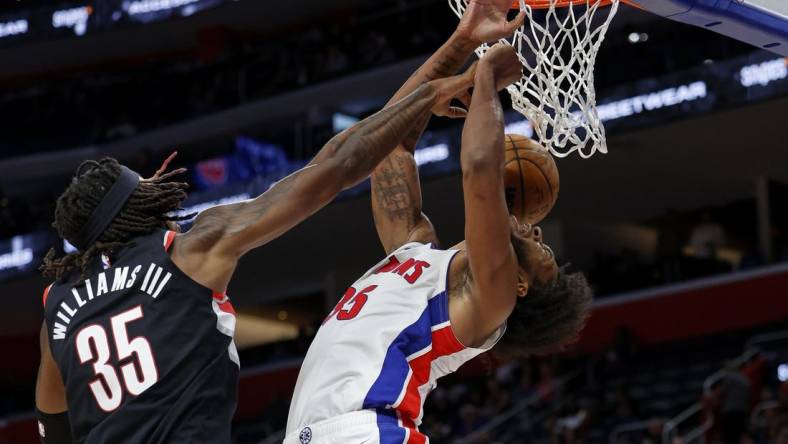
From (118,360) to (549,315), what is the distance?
4.36 ft

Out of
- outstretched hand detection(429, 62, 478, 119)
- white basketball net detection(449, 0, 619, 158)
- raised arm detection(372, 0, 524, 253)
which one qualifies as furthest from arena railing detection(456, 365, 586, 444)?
outstretched hand detection(429, 62, 478, 119)

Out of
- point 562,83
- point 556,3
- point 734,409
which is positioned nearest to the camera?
point 556,3

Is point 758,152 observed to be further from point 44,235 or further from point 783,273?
point 44,235

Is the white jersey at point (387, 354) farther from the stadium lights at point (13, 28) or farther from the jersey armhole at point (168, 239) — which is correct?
the stadium lights at point (13, 28)

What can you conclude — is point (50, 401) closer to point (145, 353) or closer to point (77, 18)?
point (145, 353)

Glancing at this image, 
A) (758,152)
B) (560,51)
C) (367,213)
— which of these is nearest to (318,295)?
(367,213)

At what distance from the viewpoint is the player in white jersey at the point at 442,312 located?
127 inches

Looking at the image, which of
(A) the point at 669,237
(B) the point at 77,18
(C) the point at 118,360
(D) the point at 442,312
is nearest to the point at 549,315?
(D) the point at 442,312

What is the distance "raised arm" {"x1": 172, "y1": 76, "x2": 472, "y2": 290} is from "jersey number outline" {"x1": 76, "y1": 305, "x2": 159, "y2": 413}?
0.60 ft

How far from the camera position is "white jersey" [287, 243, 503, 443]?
324 cm

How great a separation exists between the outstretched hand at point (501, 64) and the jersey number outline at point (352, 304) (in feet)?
2.23

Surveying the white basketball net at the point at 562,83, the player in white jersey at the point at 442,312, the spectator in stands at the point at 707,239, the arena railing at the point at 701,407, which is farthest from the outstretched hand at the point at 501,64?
the spectator in stands at the point at 707,239

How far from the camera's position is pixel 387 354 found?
10.8ft

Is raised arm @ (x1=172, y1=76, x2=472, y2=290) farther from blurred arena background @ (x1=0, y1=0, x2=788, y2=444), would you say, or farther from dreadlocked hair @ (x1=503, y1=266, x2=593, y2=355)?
blurred arena background @ (x1=0, y1=0, x2=788, y2=444)
